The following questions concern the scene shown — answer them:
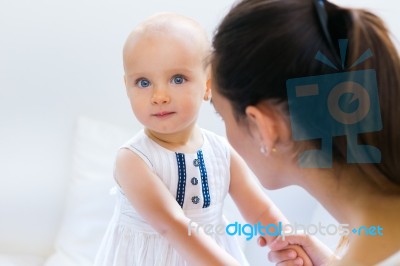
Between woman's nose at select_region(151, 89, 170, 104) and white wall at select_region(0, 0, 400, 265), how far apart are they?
0.67m

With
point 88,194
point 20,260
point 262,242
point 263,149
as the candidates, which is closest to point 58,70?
point 88,194

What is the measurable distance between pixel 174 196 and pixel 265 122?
37cm

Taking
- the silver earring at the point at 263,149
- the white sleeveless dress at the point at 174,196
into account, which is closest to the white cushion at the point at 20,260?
the white sleeveless dress at the point at 174,196

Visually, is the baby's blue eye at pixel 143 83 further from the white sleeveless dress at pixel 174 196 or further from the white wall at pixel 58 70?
the white wall at pixel 58 70

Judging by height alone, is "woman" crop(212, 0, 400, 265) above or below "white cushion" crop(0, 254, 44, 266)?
above

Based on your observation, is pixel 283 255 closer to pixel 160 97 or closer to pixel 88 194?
pixel 160 97

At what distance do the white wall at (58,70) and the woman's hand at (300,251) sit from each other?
69 cm

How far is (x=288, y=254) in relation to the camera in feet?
3.78

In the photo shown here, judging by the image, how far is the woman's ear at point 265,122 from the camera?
0.87 m

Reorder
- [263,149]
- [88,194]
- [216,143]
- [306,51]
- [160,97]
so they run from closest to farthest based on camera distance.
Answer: [306,51], [263,149], [160,97], [216,143], [88,194]

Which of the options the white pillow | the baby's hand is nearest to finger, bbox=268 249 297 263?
the baby's hand

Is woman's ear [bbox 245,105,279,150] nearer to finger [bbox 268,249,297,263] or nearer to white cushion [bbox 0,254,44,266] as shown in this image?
finger [bbox 268,249,297,263]

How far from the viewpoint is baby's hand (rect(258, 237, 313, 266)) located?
1.15 metres

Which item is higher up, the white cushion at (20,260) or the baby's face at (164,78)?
the baby's face at (164,78)
